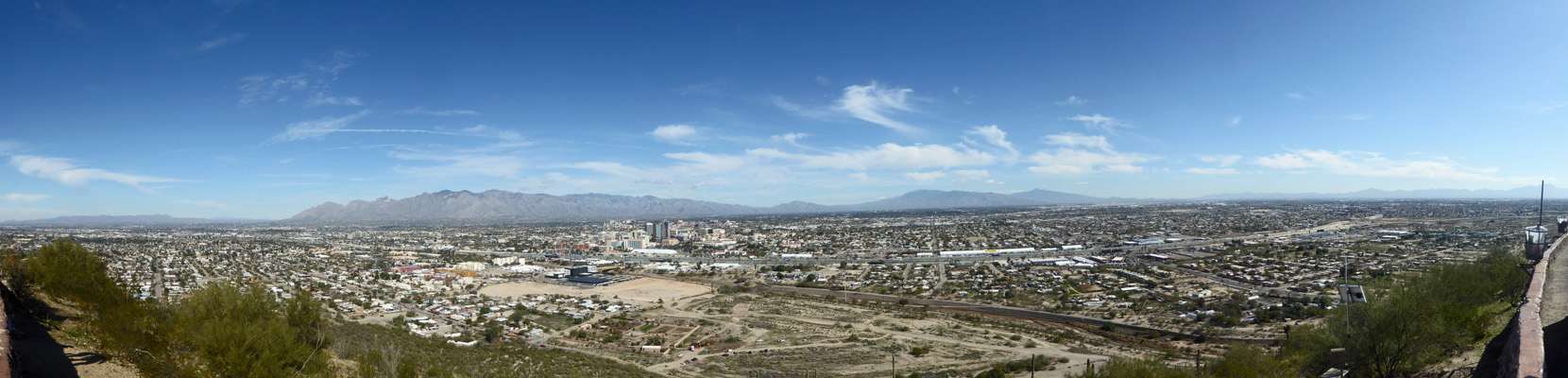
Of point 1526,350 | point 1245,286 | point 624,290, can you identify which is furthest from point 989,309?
point 1526,350

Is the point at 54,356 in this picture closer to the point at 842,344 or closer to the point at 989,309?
the point at 842,344

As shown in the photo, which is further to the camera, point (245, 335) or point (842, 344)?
point (842, 344)

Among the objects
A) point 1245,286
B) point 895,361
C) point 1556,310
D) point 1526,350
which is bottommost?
point 895,361

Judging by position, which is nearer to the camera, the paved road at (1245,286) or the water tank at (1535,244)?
the water tank at (1535,244)

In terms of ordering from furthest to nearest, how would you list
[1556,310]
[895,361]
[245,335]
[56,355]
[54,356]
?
[895,361]
[1556,310]
[56,355]
[54,356]
[245,335]

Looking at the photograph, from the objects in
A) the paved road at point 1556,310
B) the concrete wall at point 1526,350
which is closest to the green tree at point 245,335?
the concrete wall at point 1526,350

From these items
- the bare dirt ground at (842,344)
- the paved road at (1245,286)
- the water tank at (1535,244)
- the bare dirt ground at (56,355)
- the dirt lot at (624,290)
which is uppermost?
the water tank at (1535,244)

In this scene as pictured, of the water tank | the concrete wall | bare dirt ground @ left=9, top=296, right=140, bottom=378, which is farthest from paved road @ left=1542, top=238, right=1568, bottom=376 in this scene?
bare dirt ground @ left=9, top=296, right=140, bottom=378

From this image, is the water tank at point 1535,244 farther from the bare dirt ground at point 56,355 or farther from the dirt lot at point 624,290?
the dirt lot at point 624,290
